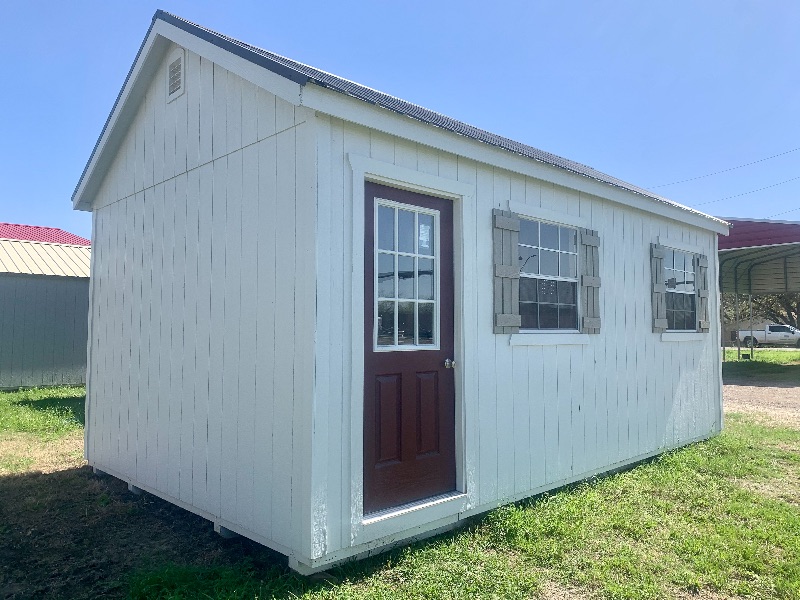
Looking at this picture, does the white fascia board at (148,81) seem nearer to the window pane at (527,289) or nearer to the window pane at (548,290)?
the window pane at (527,289)

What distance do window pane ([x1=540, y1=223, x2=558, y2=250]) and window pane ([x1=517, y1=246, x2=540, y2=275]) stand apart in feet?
0.49


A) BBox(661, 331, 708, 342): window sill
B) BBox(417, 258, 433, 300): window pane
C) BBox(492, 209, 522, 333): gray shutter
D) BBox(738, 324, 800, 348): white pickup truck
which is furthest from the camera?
BBox(738, 324, 800, 348): white pickup truck

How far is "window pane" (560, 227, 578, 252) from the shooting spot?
5496mm

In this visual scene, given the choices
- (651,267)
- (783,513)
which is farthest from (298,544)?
(651,267)

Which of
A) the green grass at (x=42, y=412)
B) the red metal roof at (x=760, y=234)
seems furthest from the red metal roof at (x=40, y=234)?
the red metal roof at (x=760, y=234)

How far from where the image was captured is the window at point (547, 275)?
505 cm

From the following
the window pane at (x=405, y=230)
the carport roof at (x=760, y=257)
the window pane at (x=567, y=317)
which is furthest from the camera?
the carport roof at (x=760, y=257)

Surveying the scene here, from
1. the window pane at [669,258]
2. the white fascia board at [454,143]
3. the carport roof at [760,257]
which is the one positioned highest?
the carport roof at [760,257]

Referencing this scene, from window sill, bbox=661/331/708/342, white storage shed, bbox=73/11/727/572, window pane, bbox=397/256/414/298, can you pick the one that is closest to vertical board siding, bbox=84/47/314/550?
white storage shed, bbox=73/11/727/572

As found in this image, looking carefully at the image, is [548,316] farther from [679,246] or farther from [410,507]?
[679,246]

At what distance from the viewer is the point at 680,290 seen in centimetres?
714

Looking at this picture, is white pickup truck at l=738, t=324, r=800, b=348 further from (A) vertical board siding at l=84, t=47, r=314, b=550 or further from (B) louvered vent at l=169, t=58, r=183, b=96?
(B) louvered vent at l=169, t=58, r=183, b=96

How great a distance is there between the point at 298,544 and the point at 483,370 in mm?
1806

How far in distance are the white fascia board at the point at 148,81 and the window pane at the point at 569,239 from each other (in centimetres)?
296
